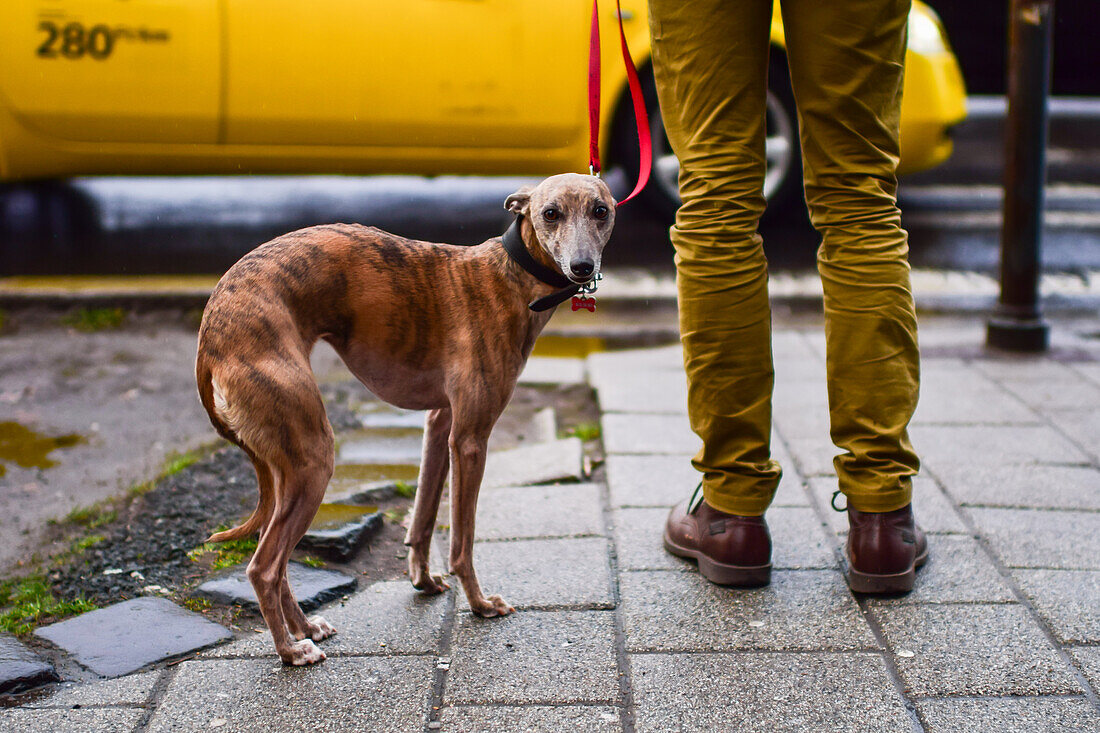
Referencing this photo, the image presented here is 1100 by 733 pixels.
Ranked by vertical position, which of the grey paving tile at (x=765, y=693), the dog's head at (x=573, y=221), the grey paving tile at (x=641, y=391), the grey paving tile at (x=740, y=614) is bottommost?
the grey paving tile at (x=740, y=614)

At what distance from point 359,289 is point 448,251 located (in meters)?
0.25

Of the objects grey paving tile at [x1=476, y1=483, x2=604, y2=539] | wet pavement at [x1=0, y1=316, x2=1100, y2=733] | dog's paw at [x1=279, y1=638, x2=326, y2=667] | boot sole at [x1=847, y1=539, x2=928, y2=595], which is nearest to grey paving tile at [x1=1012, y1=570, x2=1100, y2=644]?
wet pavement at [x1=0, y1=316, x2=1100, y2=733]

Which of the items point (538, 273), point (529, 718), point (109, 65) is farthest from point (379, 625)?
point (109, 65)

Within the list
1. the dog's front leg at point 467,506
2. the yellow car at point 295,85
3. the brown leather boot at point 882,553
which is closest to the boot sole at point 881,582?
the brown leather boot at point 882,553

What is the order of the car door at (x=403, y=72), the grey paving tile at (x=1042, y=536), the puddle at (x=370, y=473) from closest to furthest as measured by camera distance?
the grey paving tile at (x=1042, y=536), the puddle at (x=370, y=473), the car door at (x=403, y=72)

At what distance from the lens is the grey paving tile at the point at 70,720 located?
198 cm

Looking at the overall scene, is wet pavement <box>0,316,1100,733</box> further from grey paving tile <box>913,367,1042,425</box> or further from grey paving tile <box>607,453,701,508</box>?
grey paving tile <box>913,367,1042,425</box>

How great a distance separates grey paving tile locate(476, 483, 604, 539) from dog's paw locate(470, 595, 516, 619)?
440 mm

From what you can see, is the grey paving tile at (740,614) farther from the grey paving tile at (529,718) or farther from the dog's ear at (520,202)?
the dog's ear at (520,202)

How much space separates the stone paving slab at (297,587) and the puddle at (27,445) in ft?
4.06

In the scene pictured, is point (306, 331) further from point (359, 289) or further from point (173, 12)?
point (173, 12)

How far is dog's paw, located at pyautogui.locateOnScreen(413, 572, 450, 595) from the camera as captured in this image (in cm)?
253

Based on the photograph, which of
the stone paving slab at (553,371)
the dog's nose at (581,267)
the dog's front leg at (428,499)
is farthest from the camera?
the stone paving slab at (553,371)

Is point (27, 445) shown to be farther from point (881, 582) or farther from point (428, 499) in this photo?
point (881, 582)
